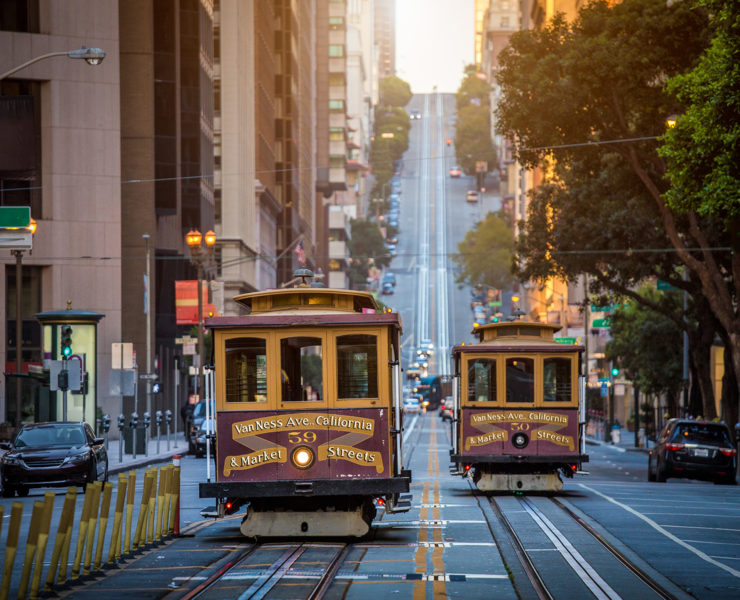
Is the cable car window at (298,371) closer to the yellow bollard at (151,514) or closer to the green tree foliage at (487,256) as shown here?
the yellow bollard at (151,514)

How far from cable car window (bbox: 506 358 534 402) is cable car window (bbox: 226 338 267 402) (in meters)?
10.8

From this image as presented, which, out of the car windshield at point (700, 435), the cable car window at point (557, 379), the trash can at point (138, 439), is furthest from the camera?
the trash can at point (138, 439)

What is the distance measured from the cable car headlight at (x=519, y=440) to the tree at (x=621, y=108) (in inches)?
510

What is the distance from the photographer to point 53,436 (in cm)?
3152

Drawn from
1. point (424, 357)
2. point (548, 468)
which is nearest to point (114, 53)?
point (548, 468)

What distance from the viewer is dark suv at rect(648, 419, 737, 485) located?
3675cm

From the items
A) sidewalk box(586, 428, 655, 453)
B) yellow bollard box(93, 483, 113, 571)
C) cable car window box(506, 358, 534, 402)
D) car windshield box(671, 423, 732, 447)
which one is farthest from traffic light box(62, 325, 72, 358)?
sidewalk box(586, 428, 655, 453)

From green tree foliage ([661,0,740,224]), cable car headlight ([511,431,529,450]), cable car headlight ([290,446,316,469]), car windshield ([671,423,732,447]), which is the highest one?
green tree foliage ([661,0,740,224])

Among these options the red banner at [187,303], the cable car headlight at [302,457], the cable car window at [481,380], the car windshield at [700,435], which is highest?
the red banner at [187,303]

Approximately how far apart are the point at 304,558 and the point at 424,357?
120 metres

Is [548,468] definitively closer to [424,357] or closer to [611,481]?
[611,481]

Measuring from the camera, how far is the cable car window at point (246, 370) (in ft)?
61.7

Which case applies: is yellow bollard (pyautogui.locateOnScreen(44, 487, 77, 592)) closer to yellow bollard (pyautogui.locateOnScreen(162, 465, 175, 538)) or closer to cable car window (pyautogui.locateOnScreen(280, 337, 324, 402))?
cable car window (pyautogui.locateOnScreen(280, 337, 324, 402))

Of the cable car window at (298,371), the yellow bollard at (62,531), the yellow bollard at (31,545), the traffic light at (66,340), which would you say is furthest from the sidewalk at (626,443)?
the yellow bollard at (31,545)
